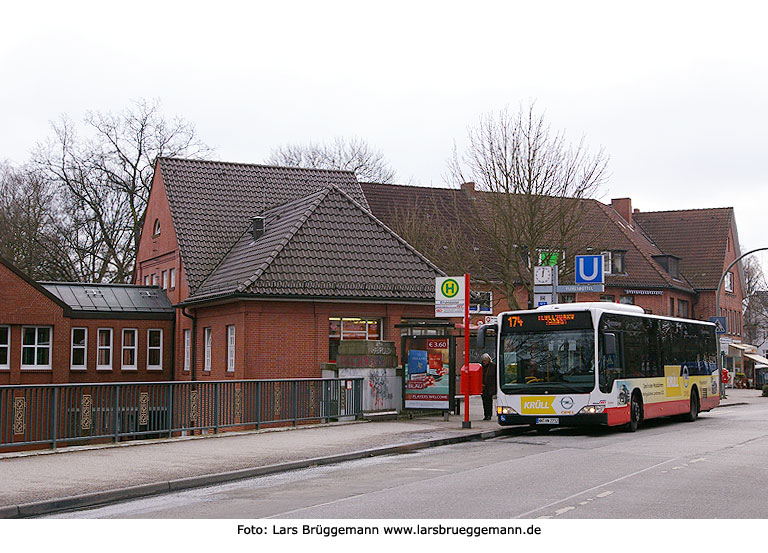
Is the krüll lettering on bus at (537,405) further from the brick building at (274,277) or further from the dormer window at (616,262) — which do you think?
the dormer window at (616,262)

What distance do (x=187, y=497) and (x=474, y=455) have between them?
20.7 ft

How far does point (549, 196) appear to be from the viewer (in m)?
38.3

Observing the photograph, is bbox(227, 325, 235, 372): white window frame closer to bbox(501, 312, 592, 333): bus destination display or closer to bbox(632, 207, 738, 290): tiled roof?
bbox(501, 312, 592, 333): bus destination display

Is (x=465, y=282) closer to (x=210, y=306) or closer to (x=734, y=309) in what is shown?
(x=210, y=306)

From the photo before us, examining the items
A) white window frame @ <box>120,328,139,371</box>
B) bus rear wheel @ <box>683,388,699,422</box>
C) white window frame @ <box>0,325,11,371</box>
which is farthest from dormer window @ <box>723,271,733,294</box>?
white window frame @ <box>0,325,11,371</box>

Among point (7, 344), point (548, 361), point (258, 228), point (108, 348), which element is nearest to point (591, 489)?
point (548, 361)

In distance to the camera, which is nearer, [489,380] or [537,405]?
[537,405]

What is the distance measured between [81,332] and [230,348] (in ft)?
30.1

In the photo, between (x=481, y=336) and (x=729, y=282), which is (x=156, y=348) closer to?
(x=481, y=336)

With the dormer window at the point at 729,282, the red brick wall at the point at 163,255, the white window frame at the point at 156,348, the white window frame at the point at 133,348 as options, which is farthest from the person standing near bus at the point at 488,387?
the dormer window at the point at 729,282

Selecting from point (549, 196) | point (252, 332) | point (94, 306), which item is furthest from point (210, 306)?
point (549, 196)

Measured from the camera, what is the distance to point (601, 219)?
5909 cm

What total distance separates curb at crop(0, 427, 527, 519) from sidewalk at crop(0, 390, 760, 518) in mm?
12

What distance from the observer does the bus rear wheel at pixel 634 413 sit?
22922 millimetres
